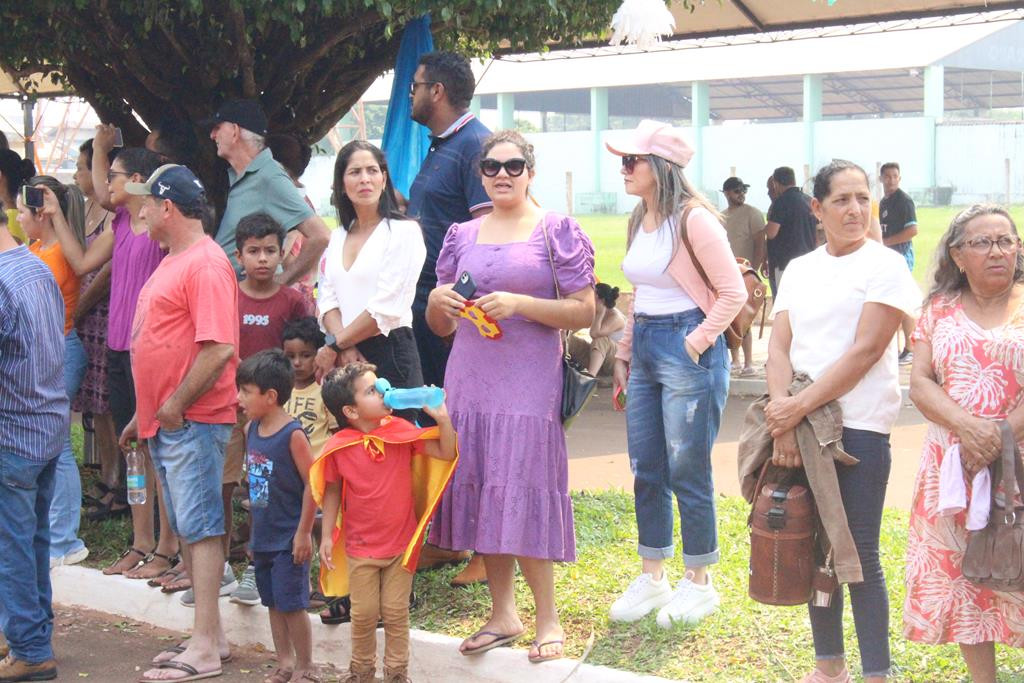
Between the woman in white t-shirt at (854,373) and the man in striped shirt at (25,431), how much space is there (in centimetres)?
303

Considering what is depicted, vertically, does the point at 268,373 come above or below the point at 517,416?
above

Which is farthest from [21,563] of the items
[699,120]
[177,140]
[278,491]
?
[699,120]

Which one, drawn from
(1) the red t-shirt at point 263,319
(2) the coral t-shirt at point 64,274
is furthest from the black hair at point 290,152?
(1) the red t-shirt at point 263,319

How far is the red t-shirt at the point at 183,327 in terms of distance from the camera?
17.5 feet

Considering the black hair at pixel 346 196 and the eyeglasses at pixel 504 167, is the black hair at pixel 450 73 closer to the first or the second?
the black hair at pixel 346 196

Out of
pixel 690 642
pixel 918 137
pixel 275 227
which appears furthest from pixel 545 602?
pixel 918 137

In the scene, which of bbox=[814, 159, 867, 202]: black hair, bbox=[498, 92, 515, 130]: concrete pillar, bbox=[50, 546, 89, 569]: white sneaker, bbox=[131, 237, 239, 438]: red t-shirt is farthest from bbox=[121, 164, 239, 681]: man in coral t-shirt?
bbox=[498, 92, 515, 130]: concrete pillar

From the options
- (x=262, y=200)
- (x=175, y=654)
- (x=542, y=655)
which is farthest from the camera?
(x=262, y=200)

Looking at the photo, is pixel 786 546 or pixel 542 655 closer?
pixel 786 546

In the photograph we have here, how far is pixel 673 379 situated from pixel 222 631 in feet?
7.65

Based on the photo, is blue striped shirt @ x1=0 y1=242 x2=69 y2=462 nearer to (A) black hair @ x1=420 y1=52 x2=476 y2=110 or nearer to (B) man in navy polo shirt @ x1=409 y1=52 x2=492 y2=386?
(B) man in navy polo shirt @ x1=409 y1=52 x2=492 y2=386

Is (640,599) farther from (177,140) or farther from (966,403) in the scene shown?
(177,140)

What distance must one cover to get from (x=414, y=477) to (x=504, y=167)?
1.28m

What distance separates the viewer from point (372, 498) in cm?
495
